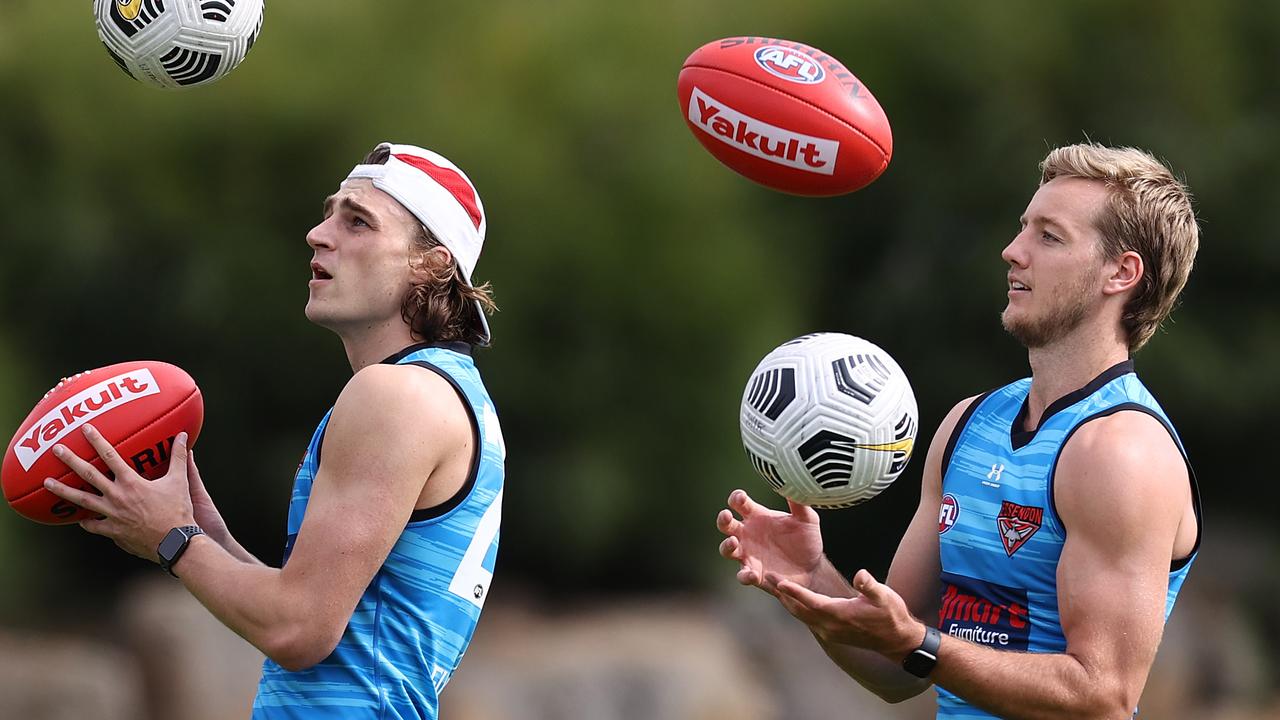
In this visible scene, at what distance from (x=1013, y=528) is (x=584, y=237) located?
778 cm

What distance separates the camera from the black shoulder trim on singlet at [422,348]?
3450 millimetres

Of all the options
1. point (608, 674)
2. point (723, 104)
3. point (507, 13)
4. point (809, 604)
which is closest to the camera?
point (809, 604)

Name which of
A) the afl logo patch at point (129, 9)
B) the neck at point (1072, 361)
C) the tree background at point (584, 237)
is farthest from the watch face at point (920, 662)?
the tree background at point (584, 237)

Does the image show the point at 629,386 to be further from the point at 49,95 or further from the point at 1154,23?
the point at 1154,23

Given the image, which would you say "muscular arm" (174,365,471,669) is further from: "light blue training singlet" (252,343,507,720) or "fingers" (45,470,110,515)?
"fingers" (45,470,110,515)

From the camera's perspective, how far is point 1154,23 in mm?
12430

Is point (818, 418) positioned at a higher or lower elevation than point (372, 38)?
lower

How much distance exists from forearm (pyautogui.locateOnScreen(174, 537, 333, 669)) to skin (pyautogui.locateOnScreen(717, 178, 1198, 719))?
98 centimetres

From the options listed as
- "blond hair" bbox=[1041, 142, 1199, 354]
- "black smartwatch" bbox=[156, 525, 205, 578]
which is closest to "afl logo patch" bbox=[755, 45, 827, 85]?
"blond hair" bbox=[1041, 142, 1199, 354]

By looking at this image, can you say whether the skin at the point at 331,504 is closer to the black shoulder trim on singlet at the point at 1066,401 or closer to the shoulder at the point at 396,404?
the shoulder at the point at 396,404

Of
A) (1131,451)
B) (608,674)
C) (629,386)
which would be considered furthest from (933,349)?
(1131,451)

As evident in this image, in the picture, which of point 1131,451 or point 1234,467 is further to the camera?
point 1234,467

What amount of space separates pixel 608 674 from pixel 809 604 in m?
7.01

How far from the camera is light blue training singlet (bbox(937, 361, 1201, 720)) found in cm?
333
